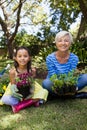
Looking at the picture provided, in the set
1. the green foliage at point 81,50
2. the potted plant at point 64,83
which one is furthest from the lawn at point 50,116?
the green foliage at point 81,50

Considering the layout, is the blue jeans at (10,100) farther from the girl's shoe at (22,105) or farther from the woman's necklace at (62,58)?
the woman's necklace at (62,58)

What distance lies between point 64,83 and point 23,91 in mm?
592

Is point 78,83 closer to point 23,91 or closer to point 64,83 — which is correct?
point 64,83

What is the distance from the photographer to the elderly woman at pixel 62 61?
172 inches

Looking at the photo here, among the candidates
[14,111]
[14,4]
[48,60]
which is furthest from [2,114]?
[14,4]

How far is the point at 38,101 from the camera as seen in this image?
→ 428 cm

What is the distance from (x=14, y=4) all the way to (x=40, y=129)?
1256 cm

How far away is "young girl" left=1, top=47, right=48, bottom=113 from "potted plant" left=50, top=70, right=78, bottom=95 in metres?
0.24

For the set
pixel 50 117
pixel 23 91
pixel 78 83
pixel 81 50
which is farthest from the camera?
pixel 81 50

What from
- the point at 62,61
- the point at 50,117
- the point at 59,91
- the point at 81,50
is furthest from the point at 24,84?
the point at 81,50

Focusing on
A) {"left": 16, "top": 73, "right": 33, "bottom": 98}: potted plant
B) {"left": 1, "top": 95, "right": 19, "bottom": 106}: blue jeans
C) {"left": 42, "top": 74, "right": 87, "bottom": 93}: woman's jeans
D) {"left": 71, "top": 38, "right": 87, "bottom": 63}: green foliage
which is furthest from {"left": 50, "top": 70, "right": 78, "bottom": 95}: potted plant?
{"left": 71, "top": 38, "right": 87, "bottom": 63}: green foliage

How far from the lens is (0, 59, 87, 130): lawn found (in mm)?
3488

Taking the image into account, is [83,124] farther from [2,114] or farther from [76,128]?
[2,114]

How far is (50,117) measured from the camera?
3793mm
